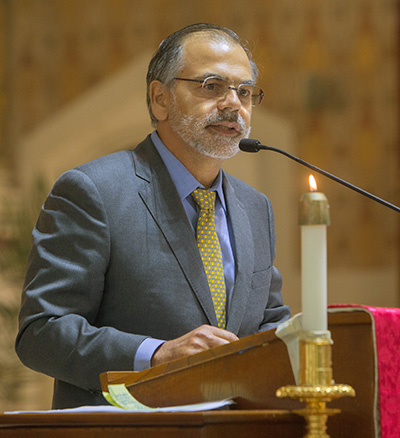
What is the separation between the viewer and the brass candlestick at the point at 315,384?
1.08m

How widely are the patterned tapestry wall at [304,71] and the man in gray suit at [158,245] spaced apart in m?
3.44

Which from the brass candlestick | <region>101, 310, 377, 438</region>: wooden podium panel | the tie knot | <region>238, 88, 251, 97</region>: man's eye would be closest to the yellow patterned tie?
the tie knot

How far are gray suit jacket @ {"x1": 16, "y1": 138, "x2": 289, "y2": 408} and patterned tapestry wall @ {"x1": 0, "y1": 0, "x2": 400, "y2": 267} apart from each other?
145 inches

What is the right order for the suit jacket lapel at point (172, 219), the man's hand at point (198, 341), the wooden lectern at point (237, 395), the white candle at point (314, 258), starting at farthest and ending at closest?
1. the suit jacket lapel at point (172, 219)
2. the man's hand at point (198, 341)
3. the wooden lectern at point (237, 395)
4. the white candle at point (314, 258)

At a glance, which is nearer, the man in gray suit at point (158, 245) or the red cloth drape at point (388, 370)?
the red cloth drape at point (388, 370)

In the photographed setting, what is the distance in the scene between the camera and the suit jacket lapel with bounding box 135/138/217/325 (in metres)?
2.04

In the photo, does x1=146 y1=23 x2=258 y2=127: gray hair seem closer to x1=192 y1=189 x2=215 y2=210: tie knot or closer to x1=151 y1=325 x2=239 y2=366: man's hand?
x1=192 y1=189 x2=215 y2=210: tie knot

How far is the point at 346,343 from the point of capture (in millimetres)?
1285

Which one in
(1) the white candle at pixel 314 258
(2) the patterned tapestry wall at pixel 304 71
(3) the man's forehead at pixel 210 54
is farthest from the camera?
(2) the patterned tapestry wall at pixel 304 71

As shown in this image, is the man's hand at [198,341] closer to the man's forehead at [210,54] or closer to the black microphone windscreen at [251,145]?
the black microphone windscreen at [251,145]

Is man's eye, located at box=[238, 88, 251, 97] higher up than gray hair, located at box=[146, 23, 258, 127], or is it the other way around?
gray hair, located at box=[146, 23, 258, 127]

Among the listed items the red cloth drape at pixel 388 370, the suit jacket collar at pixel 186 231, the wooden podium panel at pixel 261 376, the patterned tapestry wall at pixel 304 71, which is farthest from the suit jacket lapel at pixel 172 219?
the patterned tapestry wall at pixel 304 71

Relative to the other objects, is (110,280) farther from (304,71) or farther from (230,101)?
(304,71)

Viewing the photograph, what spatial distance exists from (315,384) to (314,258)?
0.17 meters
